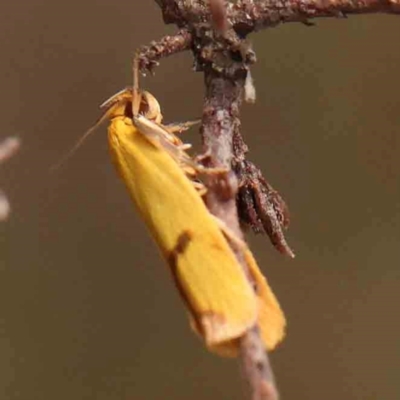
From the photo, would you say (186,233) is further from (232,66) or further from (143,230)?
(143,230)

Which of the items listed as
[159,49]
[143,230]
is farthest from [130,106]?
[143,230]

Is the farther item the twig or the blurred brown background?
the blurred brown background

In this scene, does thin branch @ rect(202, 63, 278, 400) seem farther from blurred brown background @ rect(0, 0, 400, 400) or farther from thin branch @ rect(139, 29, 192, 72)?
blurred brown background @ rect(0, 0, 400, 400)

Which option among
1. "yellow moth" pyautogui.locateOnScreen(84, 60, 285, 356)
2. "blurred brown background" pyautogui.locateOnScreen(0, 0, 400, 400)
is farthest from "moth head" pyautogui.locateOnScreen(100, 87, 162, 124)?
"blurred brown background" pyautogui.locateOnScreen(0, 0, 400, 400)

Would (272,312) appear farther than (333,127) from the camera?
No

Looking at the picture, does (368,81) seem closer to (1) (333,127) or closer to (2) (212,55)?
(1) (333,127)

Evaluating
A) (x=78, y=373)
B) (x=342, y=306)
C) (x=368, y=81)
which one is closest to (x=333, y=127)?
(x=368, y=81)

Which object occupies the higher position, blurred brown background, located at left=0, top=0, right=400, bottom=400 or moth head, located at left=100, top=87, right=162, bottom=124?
moth head, located at left=100, top=87, right=162, bottom=124
